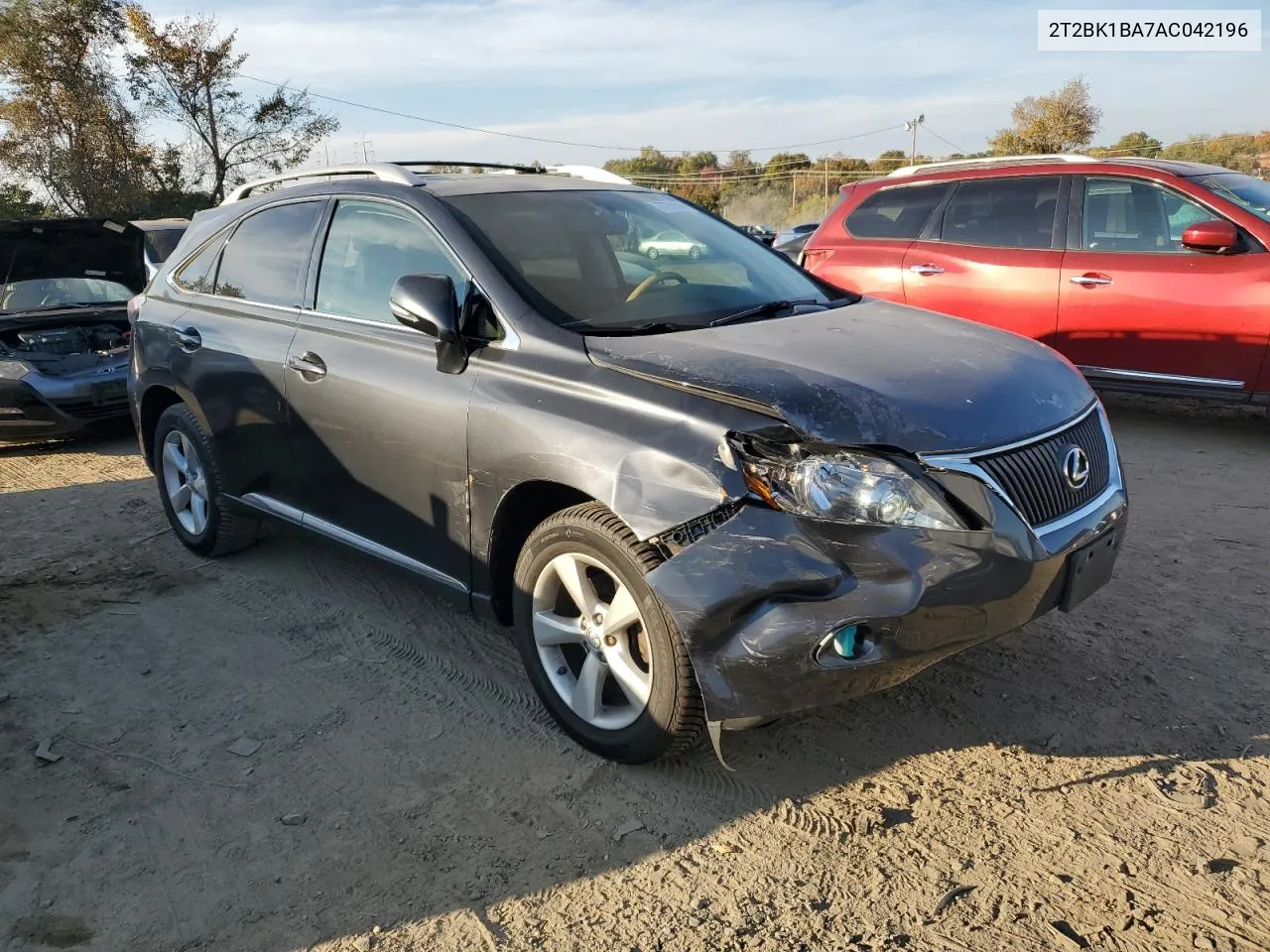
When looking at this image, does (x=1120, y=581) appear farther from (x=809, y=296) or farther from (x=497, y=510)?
(x=497, y=510)

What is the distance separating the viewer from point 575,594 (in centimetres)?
299

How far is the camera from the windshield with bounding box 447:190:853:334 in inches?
131

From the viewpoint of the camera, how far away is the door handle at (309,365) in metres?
3.80

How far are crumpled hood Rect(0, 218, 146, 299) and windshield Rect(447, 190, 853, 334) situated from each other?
5.95 meters

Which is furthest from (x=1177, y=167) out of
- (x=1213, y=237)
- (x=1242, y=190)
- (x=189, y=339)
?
(x=189, y=339)

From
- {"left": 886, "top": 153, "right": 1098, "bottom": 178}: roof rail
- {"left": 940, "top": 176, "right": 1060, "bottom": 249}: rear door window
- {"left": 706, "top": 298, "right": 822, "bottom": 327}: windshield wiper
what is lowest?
{"left": 706, "top": 298, "right": 822, "bottom": 327}: windshield wiper

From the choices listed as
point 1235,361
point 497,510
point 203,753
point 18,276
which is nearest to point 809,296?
point 497,510

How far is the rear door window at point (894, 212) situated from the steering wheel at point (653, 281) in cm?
458

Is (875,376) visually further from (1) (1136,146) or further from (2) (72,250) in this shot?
(1) (1136,146)

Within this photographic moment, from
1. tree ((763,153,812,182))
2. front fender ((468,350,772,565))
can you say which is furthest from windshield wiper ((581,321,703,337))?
tree ((763,153,812,182))

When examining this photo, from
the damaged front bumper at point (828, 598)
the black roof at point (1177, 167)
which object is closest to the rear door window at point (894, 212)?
the black roof at point (1177, 167)

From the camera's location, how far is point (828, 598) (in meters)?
2.47

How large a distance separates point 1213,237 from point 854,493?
5028mm

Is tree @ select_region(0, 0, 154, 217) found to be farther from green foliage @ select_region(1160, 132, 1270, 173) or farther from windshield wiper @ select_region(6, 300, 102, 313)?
green foliage @ select_region(1160, 132, 1270, 173)
